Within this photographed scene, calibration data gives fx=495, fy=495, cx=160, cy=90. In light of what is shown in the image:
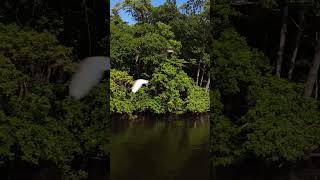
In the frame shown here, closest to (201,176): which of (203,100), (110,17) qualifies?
(203,100)

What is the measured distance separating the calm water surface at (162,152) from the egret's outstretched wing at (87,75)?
593 mm

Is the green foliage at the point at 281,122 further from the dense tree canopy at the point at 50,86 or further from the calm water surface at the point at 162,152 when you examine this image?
the dense tree canopy at the point at 50,86

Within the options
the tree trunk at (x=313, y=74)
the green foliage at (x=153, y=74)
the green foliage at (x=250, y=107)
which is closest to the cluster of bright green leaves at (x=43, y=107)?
the green foliage at (x=153, y=74)

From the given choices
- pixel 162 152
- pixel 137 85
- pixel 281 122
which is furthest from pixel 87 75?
pixel 281 122

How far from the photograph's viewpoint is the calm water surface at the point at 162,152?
15.1ft

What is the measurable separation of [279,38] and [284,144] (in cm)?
115

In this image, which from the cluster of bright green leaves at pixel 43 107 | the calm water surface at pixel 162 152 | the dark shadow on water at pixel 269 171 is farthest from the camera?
the dark shadow on water at pixel 269 171

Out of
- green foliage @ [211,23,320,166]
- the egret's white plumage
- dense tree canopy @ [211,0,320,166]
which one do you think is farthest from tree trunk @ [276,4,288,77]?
the egret's white plumage

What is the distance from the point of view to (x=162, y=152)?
4.65 m

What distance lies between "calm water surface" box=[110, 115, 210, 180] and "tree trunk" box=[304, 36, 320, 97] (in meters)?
1.32

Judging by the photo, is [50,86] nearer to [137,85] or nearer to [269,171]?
[137,85]

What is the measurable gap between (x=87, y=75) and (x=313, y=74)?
95.4 inches

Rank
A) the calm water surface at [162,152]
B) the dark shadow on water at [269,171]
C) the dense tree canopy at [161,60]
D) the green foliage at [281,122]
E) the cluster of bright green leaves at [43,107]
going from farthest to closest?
the dark shadow on water at [269,171] → the green foliage at [281,122] → the cluster of bright green leaves at [43,107] → the dense tree canopy at [161,60] → the calm water surface at [162,152]

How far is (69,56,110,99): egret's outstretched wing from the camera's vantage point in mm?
5156
